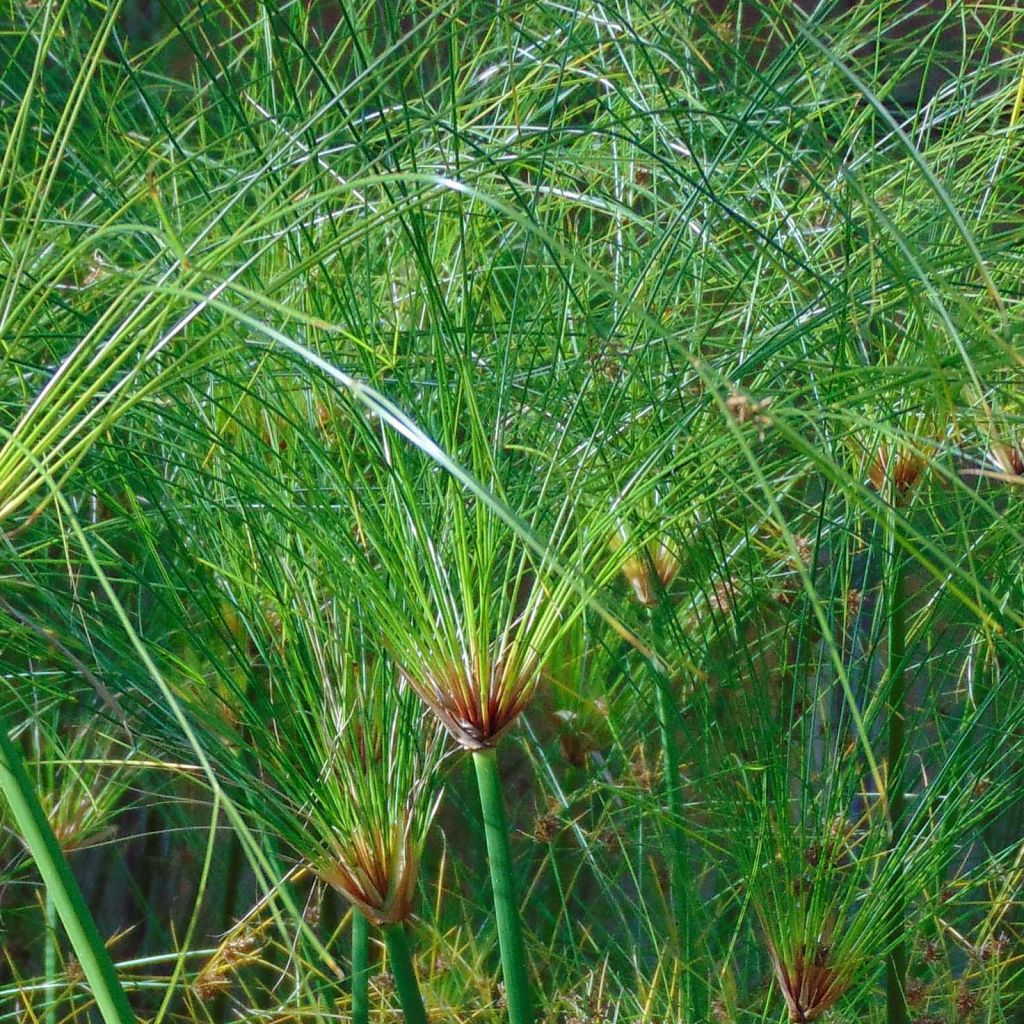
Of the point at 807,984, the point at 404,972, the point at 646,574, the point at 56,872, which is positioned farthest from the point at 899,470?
the point at 56,872

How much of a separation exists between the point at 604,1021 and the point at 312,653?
1.09 ft

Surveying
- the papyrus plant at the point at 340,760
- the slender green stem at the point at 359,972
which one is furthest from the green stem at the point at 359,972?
the papyrus plant at the point at 340,760

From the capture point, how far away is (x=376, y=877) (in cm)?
53

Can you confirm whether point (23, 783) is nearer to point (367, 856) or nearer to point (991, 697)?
point (367, 856)

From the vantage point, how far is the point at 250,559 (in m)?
0.59

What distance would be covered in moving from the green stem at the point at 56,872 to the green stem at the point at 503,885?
7.4 inches

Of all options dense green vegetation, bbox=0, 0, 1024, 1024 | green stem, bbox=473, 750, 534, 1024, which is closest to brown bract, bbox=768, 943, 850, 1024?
dense green vegetation, bbox=0, 0, 1024, 1024

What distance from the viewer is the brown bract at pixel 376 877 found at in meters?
0.52

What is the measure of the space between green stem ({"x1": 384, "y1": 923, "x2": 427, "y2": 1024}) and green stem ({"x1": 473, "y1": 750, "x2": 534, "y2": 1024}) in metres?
0.04

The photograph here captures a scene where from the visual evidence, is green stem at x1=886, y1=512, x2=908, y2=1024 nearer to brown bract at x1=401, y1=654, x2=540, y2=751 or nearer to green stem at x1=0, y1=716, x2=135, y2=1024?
brown bract at x1=401, y1=654, x2=540, y2=751

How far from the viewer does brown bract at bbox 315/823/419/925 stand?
52 centimetres

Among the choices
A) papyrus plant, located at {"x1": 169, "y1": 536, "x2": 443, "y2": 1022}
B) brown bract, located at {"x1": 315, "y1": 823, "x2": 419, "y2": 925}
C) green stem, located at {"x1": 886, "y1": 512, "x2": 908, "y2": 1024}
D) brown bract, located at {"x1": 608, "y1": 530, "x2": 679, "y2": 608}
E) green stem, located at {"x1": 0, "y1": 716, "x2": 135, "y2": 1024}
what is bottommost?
green stem, located at {"x1": 886, "y1": 512, "x2": 908, "y2": 1024}

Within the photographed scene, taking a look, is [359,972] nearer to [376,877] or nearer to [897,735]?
[376,877]

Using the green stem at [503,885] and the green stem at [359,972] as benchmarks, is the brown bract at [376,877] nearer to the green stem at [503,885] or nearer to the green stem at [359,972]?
the green stem at [503,885]
